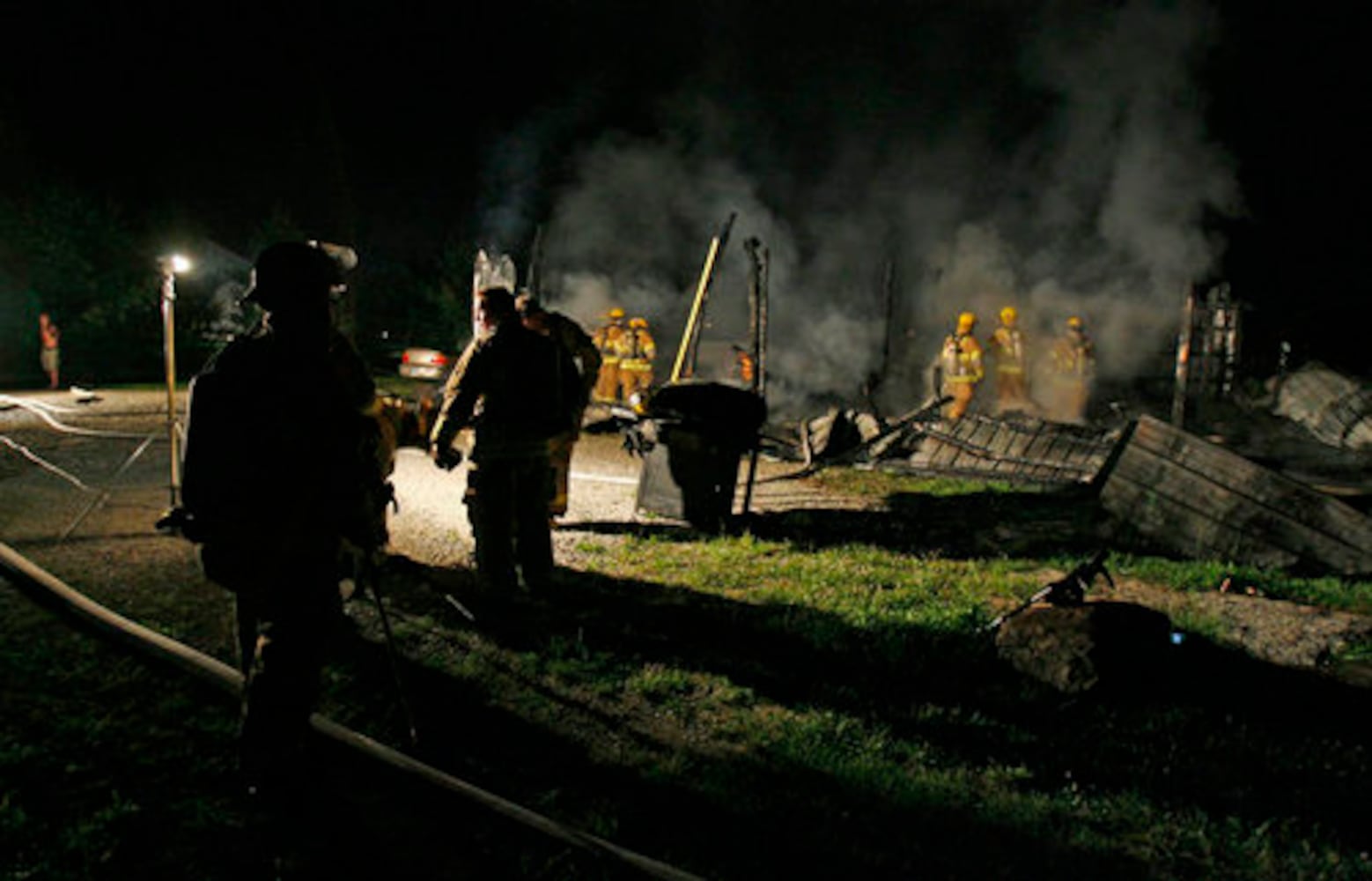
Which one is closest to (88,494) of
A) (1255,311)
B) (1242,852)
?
(1242,852)

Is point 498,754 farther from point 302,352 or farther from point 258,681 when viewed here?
point 302,352

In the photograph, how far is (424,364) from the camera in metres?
21.2

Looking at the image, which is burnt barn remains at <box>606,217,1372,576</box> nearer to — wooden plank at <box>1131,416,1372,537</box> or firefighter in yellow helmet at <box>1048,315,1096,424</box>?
wooden plank at <box>1131,416,1372,537</box>

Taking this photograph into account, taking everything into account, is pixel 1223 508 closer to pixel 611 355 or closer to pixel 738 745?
pixel 738 745

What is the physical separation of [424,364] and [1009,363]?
14799mm

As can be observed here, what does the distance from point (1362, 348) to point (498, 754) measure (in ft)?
71.4

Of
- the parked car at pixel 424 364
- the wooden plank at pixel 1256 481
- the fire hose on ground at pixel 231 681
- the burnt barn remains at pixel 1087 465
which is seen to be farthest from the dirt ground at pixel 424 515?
the parked car at pixel 424 364

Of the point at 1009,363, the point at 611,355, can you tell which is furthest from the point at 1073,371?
the point at 611,355

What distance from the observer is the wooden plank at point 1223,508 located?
6.04 m

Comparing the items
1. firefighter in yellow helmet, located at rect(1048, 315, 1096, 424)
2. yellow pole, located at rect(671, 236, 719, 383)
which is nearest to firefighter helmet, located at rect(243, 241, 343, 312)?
yellow pole, located at rect(671, 236, 719, 383)

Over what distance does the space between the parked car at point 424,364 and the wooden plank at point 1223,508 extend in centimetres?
1733

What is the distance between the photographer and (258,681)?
2586 mm

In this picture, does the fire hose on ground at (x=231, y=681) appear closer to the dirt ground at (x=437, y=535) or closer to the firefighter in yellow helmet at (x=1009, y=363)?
the dirt ground at (x=437, y=535)

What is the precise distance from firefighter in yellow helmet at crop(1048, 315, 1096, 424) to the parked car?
14.8 metres
